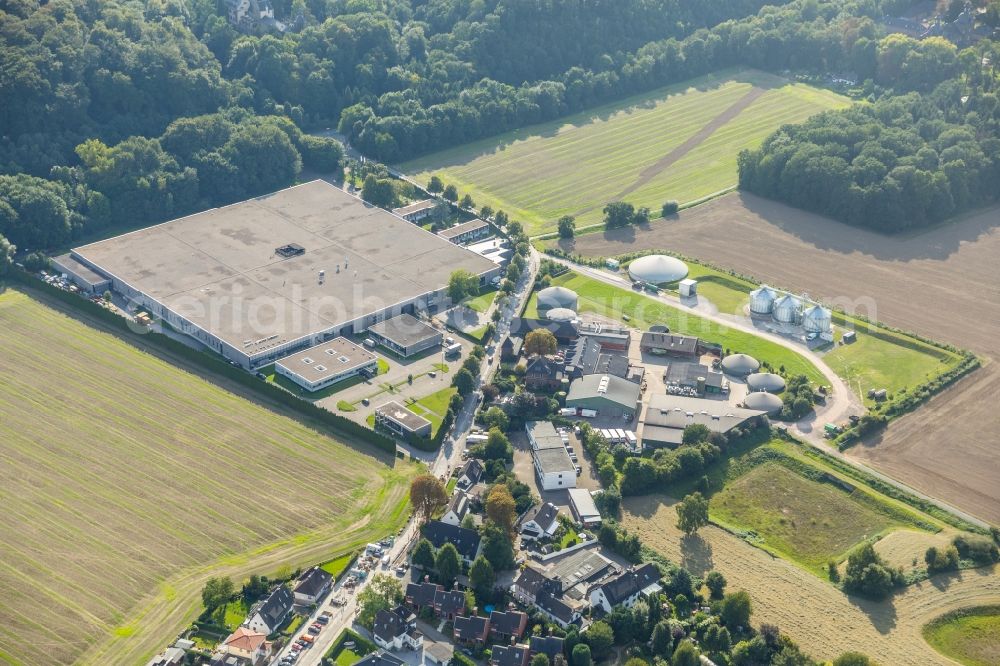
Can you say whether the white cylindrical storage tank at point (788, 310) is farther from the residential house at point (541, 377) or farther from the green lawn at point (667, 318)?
the residential house at point (541, 377)

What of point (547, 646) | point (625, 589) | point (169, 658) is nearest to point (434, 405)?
point (625, 589)

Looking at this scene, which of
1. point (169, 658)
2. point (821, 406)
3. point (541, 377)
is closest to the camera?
point (169, 658)

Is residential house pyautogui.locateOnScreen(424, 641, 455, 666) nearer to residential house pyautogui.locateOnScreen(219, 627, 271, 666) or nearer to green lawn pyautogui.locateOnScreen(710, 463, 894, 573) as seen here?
residential house pyautogui.locateOnScreen(219, 627, 271, 666)

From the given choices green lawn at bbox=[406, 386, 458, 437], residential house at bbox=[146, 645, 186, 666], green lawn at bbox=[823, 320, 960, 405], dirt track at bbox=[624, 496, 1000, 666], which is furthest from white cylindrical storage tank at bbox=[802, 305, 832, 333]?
residential house at bbox=[146, 645, 186, 666]

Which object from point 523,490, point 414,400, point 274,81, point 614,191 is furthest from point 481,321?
point 274,81

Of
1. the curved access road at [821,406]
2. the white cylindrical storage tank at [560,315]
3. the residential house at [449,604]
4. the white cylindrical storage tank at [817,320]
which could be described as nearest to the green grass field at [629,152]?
the curved access road at [821,406]

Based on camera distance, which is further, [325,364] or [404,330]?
[404,330]

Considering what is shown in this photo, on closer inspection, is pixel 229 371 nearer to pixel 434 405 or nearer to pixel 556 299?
pixel 434 405
